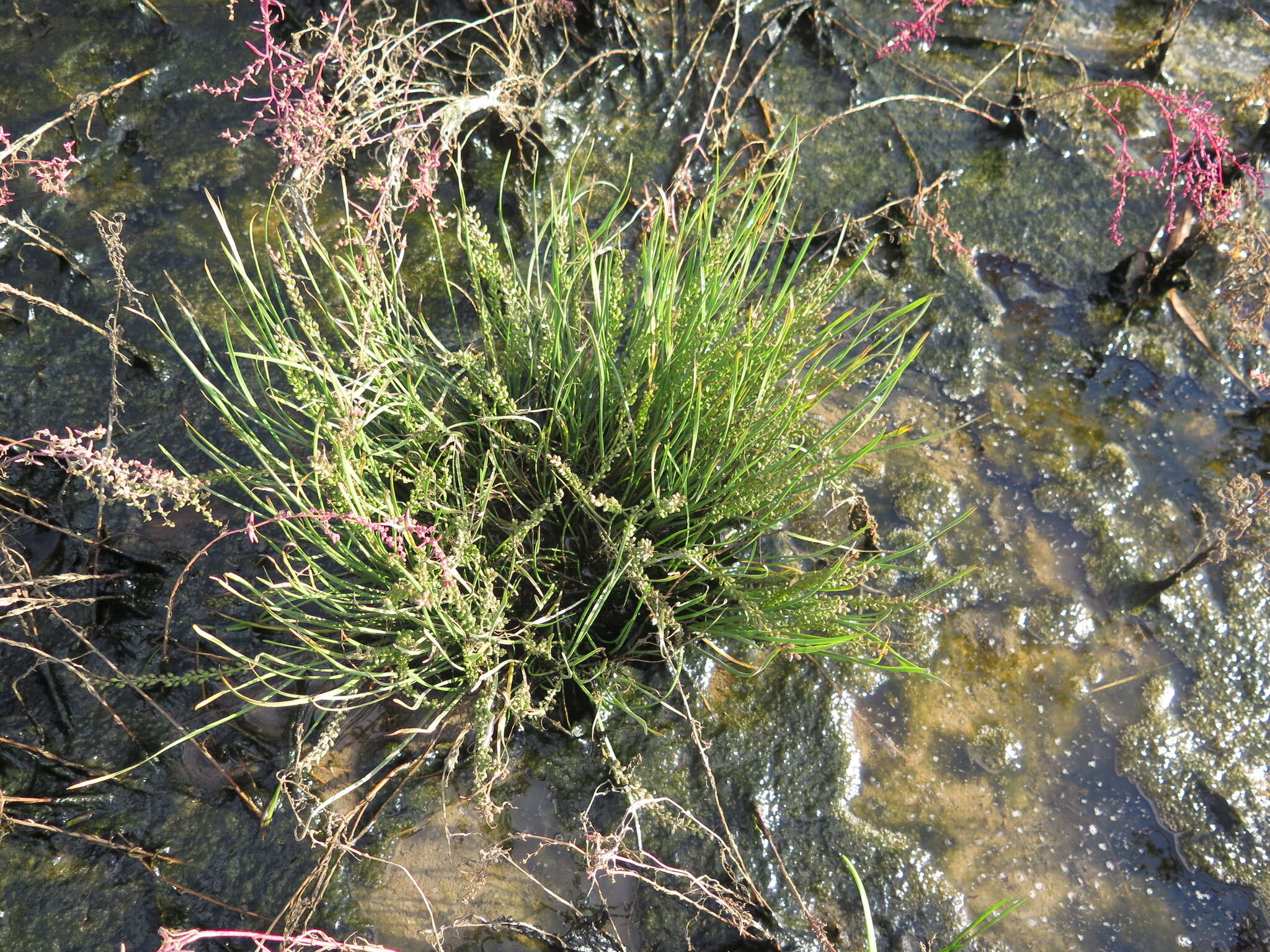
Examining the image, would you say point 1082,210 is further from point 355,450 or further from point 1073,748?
point 355,450

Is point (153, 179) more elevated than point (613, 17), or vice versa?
point (613, 17)

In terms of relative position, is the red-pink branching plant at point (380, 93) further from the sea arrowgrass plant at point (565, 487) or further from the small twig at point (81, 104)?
the small twig at point (81, 104)

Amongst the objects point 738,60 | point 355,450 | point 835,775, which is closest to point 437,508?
point 355,450

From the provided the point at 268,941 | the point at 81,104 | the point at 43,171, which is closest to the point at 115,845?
the point at 268,941

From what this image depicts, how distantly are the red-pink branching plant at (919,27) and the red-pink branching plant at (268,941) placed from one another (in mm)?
2975

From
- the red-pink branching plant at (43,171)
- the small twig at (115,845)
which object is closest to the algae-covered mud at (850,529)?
the small twig at (115,845)

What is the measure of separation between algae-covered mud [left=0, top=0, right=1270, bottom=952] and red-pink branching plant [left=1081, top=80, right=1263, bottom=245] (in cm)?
7

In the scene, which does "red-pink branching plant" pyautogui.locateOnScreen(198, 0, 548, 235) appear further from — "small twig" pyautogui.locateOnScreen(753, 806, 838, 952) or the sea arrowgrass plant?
"small twig" pyautogui.locateOnScreen(753, 806, 838, 952)

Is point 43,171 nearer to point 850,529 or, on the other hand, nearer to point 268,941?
point 268,941

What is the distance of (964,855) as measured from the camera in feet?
6.44

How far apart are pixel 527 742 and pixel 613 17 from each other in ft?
8.46

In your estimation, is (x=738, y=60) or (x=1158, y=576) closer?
(x=1158, y=576)

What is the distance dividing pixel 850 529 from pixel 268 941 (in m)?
1.64

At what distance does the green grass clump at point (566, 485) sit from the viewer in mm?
1789
